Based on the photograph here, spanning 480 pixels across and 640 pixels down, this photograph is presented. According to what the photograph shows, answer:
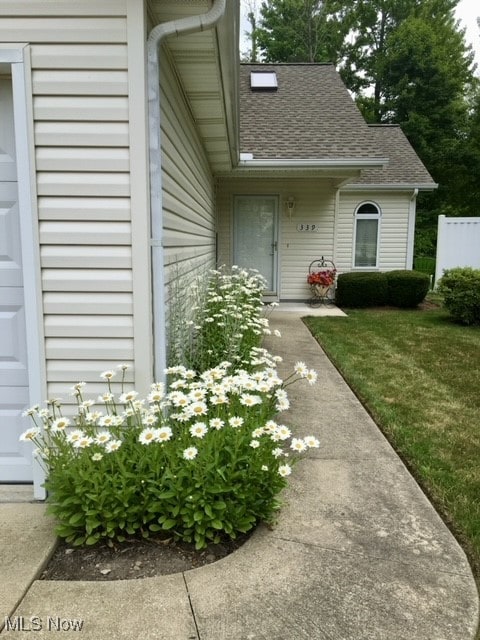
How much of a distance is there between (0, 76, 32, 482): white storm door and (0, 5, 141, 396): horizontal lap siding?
0.19 m

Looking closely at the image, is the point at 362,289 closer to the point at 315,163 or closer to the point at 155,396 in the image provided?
the point at 315,163

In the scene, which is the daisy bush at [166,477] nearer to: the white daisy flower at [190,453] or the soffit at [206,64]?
the white daisy flower at [190,453]

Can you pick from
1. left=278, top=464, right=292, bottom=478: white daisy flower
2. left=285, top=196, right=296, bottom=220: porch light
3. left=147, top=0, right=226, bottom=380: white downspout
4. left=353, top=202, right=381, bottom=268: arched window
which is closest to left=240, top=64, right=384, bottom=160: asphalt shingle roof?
left=285, top=196, right=296, bottom=220: porch light

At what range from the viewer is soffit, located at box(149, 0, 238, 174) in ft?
8.47

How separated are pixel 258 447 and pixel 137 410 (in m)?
0.63

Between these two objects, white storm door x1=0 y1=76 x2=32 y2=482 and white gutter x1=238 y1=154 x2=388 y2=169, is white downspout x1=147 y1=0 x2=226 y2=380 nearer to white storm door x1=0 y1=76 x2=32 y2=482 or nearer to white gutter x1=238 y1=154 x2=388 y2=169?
white storm door x1=0 y1=76 x2=32 y2=482

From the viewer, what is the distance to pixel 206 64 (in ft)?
11.1

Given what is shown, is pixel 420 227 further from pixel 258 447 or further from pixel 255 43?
pixel 258 447

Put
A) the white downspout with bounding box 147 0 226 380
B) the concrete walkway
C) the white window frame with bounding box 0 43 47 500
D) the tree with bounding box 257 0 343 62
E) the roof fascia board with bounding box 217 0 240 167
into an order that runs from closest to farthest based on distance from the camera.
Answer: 1. the concrete walkway
2. the white window frame with bounding box 0 43 47 500
3. the white downspout with bounding box 147 0 226 380
4. the roof fascia board with bounding box 217 0 240 167
5. the tree with bounding box 257 0 343 62

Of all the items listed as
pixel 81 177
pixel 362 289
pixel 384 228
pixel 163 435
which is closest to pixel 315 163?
pixel 362 289

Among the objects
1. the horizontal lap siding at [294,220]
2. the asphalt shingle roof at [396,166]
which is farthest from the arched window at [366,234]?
the horizontal lap siding at [294,220]

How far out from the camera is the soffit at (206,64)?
8.47ft

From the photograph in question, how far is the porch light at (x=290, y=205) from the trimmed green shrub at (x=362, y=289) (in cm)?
170

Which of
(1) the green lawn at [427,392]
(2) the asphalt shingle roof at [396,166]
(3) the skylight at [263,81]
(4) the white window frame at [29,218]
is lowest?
(1) the green lawn at [427,392]
